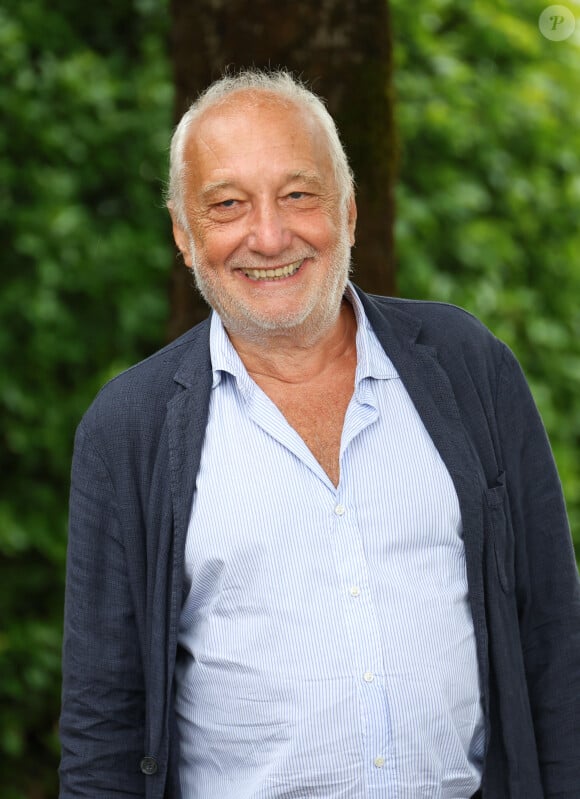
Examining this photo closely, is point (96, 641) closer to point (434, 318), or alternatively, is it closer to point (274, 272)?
point (274, 272)

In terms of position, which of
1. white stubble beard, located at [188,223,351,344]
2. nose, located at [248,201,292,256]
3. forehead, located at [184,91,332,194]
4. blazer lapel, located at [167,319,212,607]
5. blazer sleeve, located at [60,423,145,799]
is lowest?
blazer sleeve, located at [60,423,145,799]

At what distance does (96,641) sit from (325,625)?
477 millimetres

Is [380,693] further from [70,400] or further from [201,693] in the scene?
[70,400]

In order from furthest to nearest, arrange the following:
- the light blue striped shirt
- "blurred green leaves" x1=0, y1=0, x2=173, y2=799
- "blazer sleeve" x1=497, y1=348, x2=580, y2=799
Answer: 1. "blurred green leaves" x1=0, y1=0, x2=173, y2=799
2. "blazer sleeve" x1=497, y1=348, x2=580, y2=799
3. the light blue striped shirt

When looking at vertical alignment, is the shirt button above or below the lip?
below

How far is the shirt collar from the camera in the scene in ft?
7.89

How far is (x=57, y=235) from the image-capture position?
13.5 feet

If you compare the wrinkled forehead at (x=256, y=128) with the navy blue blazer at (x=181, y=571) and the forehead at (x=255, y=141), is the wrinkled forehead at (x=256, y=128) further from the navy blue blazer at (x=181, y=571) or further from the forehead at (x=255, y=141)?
the navy blue blazer at (x=181, y=571)

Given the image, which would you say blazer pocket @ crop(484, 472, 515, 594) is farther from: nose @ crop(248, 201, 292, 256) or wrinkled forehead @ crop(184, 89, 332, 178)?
wrinkled forehead @ crop(184, 89, 332, 178)

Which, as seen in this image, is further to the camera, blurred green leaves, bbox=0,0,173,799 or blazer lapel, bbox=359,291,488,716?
blurred green leaves, bbox=0,0,173,799

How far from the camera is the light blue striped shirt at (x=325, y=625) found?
218 cm

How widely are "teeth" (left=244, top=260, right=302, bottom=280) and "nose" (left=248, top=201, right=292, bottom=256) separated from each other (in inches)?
1.9

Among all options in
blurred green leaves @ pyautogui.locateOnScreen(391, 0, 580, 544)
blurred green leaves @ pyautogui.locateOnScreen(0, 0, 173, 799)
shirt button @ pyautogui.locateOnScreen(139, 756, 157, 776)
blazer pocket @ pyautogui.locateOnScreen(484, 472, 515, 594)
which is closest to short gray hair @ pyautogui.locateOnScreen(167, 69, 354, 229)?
blazer pocket @ pyautogui.locateOnScreen(484, 472, 515, 594)

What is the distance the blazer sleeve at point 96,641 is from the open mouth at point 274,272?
480 mm
